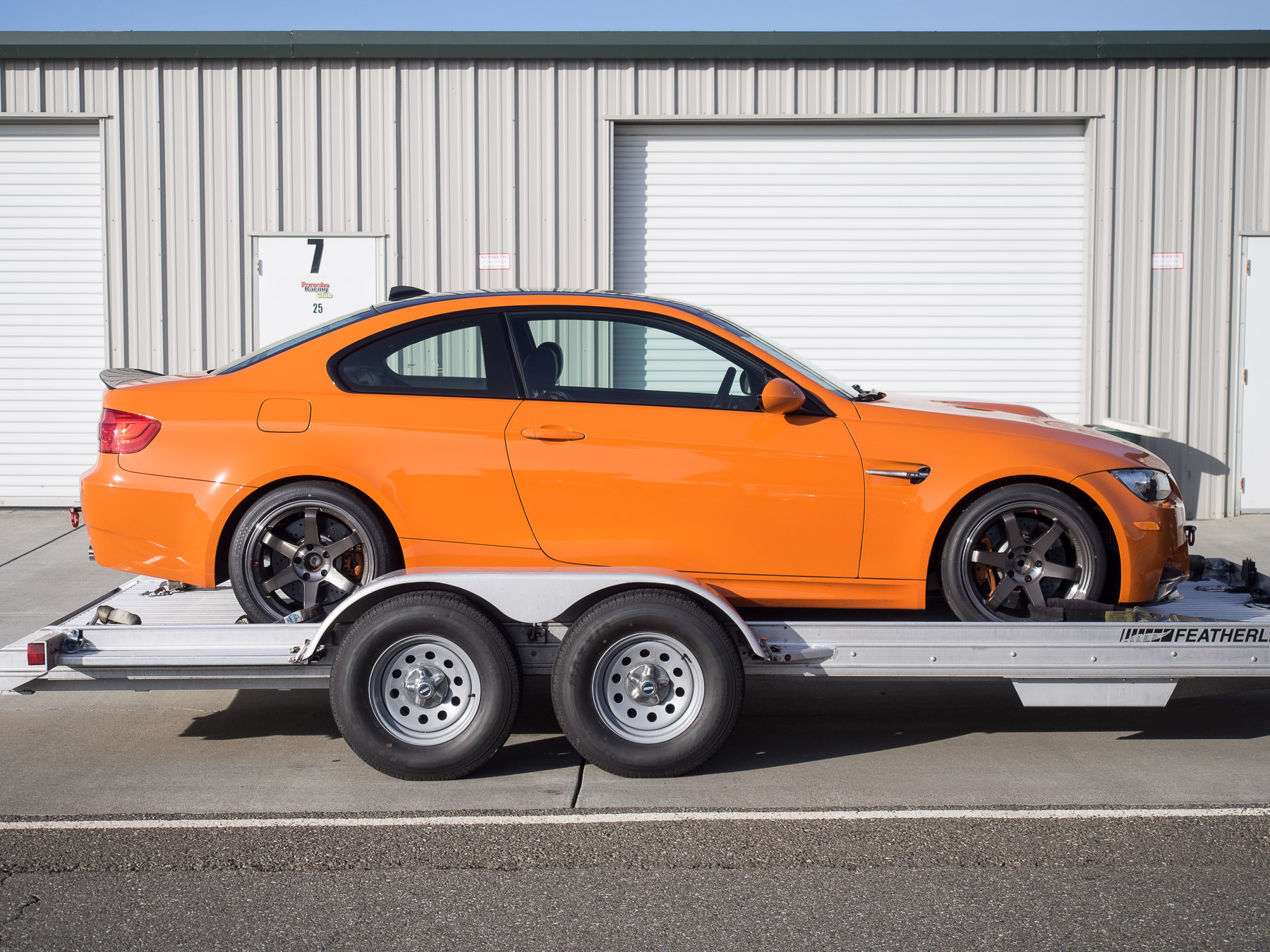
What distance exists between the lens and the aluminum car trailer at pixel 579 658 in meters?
4.65

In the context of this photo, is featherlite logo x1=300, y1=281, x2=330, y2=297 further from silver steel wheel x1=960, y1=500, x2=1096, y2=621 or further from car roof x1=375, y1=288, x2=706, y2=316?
silver steel wheel x1=960, y1=500, x2=1096, y2=621

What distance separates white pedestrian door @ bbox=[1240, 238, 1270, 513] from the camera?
37.8 feet

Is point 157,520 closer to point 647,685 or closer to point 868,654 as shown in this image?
point 647,685

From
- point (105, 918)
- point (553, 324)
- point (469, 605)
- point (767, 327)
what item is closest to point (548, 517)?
point (469, 605)

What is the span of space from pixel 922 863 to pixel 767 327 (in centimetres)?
849

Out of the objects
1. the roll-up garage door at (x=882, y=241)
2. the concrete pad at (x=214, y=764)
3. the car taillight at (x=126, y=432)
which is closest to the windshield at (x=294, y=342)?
the car taillight at (x=126, y=432)

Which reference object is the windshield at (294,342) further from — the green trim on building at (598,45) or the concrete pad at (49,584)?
the green trim on building at (598,45)

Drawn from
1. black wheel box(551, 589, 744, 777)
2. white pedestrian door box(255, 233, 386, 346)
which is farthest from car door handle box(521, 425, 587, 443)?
white pedestrian door box(255, 233, 386, 346)

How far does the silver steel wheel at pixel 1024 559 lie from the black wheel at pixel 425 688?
214 centimetres

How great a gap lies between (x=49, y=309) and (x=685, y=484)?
946 cm

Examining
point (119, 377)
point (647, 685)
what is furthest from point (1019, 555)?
point (119, 377)

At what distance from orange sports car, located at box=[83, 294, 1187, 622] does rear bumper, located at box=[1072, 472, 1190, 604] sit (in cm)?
1

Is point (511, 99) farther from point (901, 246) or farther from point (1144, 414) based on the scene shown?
point (1144, 414)

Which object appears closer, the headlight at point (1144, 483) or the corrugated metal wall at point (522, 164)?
the headlight at point (1144, 483)
